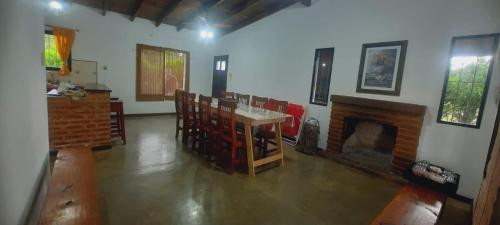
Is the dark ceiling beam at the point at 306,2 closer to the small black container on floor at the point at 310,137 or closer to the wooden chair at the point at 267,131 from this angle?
the wooden chair at the point at 267,131

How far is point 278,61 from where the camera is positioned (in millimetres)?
5258

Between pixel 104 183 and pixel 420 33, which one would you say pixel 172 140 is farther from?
pixel 420 33

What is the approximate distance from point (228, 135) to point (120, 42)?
4.68 m

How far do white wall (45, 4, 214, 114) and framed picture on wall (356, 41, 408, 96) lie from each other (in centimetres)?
526

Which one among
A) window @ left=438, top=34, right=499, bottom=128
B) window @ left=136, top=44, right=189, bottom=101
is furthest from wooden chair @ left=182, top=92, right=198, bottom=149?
window @ left=438, top=34, right=499, bottom=128

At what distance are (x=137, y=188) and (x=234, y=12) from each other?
15.0 ft

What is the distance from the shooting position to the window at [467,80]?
8.69 ft

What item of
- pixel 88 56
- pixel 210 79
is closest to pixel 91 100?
pixel 88 56

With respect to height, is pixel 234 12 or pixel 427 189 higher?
pixel 234 12

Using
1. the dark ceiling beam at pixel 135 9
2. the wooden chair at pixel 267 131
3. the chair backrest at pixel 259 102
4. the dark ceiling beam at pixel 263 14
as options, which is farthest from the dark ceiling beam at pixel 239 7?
the wooden chair at pixel 267 131

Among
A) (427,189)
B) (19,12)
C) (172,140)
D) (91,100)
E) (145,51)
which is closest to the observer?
(19,12)

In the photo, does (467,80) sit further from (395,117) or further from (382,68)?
(382,68)

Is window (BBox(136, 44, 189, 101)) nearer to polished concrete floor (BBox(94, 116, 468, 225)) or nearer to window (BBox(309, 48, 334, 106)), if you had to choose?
polished concrete floor (BBox(94, 116, 468, 225))

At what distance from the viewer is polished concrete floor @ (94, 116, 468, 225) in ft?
7.15
